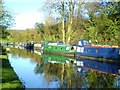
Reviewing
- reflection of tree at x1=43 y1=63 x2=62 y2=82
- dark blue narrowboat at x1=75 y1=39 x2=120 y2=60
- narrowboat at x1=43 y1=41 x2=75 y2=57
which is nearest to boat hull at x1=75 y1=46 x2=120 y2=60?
dark blue narrowboat at x1=75 y1=39 x2=120 y2=60

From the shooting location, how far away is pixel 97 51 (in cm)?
3350

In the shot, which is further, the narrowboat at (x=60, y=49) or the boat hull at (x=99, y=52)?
the narrowboat at (x=60, y=49)

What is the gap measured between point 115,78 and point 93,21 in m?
20.1

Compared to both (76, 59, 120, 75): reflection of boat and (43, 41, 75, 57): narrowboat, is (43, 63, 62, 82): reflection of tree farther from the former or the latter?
(43, 41, 75, 57): narrowboat

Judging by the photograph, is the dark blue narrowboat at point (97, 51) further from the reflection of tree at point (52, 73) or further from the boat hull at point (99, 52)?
the reflection of tree at point (52, 73)

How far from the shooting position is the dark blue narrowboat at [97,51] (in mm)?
30375

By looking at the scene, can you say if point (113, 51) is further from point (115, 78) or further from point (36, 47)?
point (36, 47)

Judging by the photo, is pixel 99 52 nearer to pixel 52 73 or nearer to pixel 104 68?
pixel 104 68

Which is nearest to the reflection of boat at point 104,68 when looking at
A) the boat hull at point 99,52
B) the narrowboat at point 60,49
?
the boat hull at point 99,52

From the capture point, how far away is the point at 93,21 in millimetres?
39188

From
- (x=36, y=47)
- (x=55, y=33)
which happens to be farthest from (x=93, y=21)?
(x=36, y=47)

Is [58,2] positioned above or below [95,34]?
above

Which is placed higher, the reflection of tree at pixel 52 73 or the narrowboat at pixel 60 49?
the narrowboat at pixel 60 49

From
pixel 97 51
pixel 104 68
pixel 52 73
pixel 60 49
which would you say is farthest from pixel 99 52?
pixel 52 73
